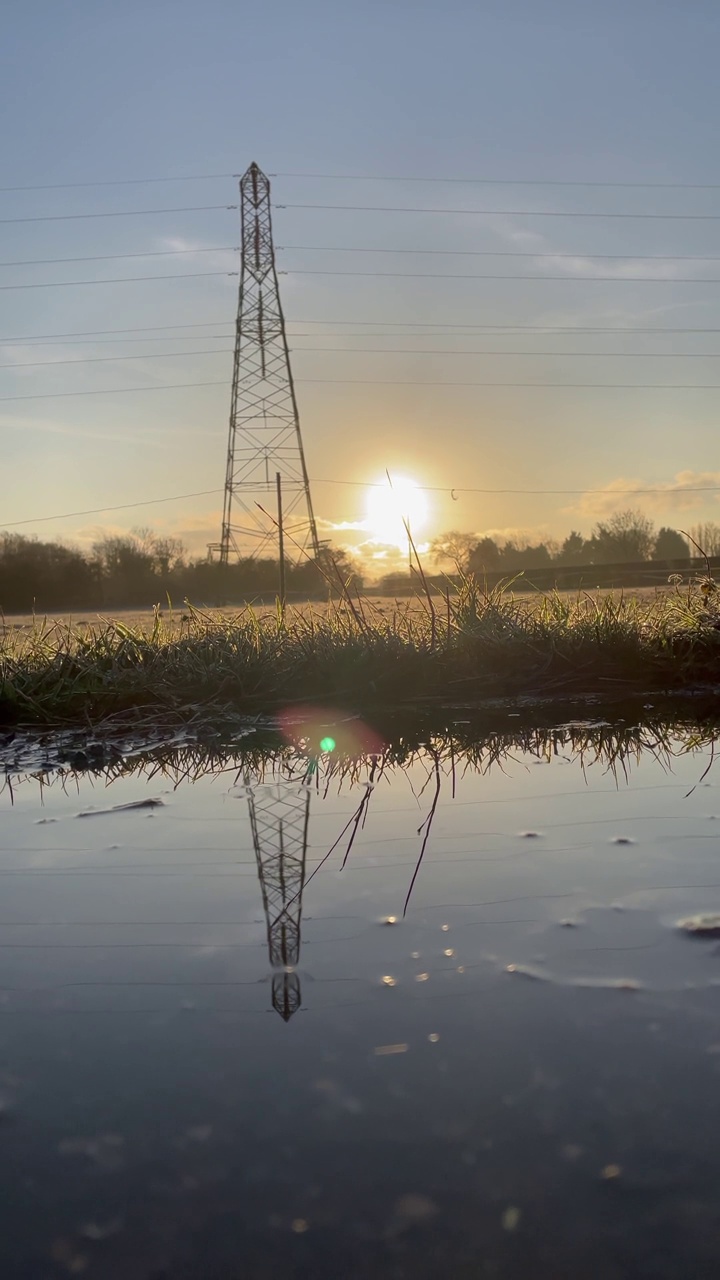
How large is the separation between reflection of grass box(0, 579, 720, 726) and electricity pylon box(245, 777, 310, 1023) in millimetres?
1859

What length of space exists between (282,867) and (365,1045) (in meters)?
1.01

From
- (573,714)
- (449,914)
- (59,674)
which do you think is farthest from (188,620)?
(449,914)

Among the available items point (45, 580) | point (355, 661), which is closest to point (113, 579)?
point (45, 580)

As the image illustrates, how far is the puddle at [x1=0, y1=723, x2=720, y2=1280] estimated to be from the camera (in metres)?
1.16

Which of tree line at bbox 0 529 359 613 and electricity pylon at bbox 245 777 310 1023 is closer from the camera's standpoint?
electricity pylon at bbox 245 777 310 1023

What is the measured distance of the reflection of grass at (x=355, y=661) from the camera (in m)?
5.38

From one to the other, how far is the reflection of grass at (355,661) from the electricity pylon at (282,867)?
1859 mm

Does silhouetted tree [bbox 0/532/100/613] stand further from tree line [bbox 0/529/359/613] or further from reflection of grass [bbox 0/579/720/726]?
reflection of grass [bbox 0/579/720/726]

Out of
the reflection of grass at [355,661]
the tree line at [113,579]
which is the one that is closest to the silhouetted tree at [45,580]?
the tree line at [113,579]

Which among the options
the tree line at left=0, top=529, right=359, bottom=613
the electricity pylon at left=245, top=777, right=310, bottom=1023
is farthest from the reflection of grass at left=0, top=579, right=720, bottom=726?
the tree line at left=0, top=529, right=359, bottom=613

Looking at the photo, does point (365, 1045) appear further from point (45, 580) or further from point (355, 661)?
point (45, 580)

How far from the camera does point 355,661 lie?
571 cm

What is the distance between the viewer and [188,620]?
7191 mm

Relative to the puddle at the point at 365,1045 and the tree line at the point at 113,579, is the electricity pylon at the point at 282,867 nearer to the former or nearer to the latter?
the puddle at the point at 365,1045
